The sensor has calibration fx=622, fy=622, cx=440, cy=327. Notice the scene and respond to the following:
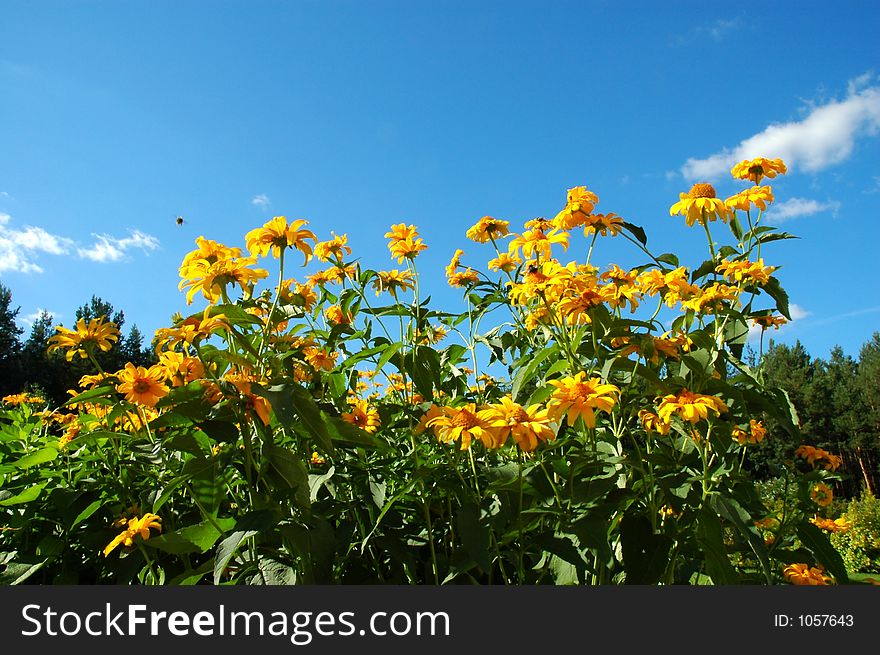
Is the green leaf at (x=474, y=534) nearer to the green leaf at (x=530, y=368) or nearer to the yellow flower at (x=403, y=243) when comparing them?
the green leaf at (x=530, y=368)

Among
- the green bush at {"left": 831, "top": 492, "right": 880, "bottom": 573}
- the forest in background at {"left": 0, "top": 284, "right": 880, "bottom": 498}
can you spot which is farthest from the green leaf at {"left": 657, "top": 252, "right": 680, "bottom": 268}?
the forest in background at {"left": 0, "top": 284, "right": 880, "bottom": 498}

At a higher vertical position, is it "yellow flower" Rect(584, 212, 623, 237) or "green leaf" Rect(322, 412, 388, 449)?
"yellow flower" Rect(584, 212, 623, 237)

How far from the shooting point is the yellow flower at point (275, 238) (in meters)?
1.71

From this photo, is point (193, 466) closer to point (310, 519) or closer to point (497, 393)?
point (310, 519)

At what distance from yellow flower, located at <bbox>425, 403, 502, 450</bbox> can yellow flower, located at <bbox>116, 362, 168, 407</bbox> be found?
0.74m

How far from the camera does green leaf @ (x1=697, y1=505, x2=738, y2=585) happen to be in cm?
143

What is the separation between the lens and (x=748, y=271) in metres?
1.86

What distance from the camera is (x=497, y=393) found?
2270 mm

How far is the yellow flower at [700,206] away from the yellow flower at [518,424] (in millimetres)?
1054

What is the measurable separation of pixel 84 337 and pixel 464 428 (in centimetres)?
129

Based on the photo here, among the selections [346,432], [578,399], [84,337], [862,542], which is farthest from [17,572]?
[862,542]

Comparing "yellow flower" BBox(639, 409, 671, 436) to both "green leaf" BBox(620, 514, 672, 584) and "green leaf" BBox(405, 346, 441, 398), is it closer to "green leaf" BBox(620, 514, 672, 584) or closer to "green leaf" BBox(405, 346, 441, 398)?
"green leaf" BBox(620, 514, 672, 584)

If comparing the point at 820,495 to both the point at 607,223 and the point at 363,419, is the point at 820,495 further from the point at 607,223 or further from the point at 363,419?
the point at 363,419

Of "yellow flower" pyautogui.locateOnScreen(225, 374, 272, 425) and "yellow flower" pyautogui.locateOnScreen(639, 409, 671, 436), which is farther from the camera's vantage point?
"yellow flower" pyautogui.locateOnScreen(639, 409, 671, 436)
